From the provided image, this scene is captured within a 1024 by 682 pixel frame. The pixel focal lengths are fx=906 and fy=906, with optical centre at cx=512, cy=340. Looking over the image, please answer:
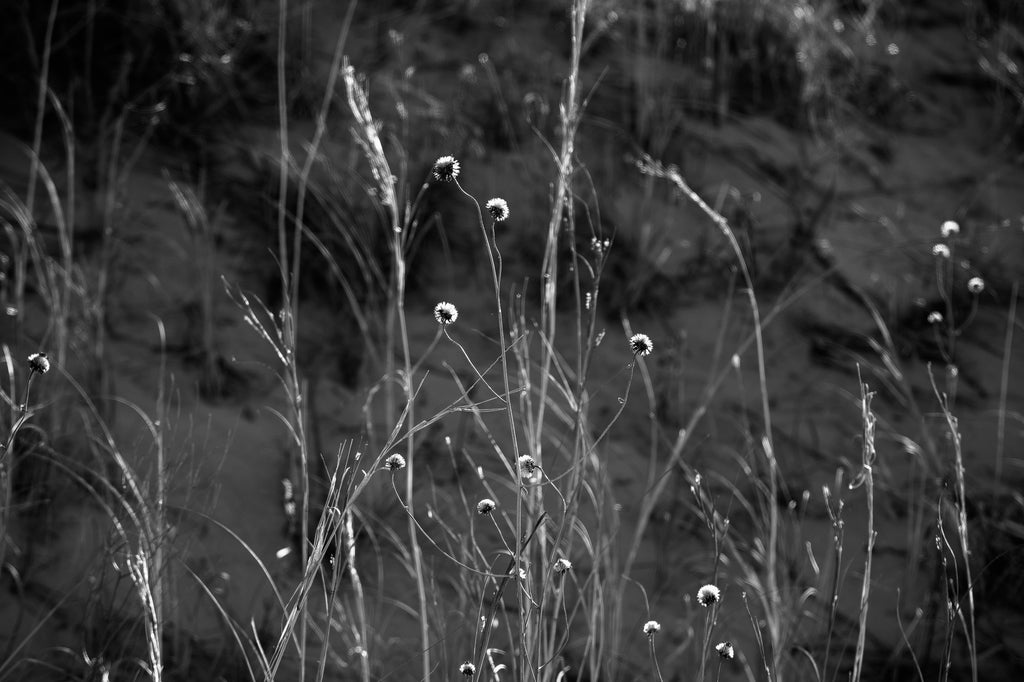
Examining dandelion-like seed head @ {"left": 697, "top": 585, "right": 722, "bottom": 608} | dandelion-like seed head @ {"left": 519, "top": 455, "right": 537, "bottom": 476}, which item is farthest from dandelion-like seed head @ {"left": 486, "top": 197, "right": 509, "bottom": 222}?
dandelion-like seed head @ {"left": 697, "top": 585, "right": 722, "bottom": 608}

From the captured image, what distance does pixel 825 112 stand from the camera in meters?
3.13

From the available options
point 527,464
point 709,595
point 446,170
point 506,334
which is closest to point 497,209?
point 446,170

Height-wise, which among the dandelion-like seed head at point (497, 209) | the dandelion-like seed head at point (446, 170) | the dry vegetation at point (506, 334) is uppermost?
the dandelion-like seed head at point (446, 170)

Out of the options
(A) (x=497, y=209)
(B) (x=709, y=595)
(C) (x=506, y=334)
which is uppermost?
(A) (x=497, y=209)

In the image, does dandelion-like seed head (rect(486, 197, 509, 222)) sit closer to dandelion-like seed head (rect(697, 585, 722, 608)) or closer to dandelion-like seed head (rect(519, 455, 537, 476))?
dandelion-like seed head (rect(519, 455, 537, 476))

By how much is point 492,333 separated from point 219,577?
0.97m

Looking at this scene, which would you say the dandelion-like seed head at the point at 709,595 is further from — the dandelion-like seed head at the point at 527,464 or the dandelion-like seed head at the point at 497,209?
the dandelion-like seed head at the point at 497,209

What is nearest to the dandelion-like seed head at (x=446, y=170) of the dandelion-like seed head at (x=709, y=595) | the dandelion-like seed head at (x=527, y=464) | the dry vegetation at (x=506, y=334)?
the dry vegetation at (x=506, y=334)

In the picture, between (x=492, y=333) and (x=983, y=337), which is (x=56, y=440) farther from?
(x=983, y=337)

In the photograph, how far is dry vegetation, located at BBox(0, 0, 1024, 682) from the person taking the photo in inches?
61.3

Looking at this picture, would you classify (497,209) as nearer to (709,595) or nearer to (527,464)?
(527,464)

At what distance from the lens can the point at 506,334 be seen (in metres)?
2.49

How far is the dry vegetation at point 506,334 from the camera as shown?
5.11 ft

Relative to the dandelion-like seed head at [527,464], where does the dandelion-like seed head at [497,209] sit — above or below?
above
